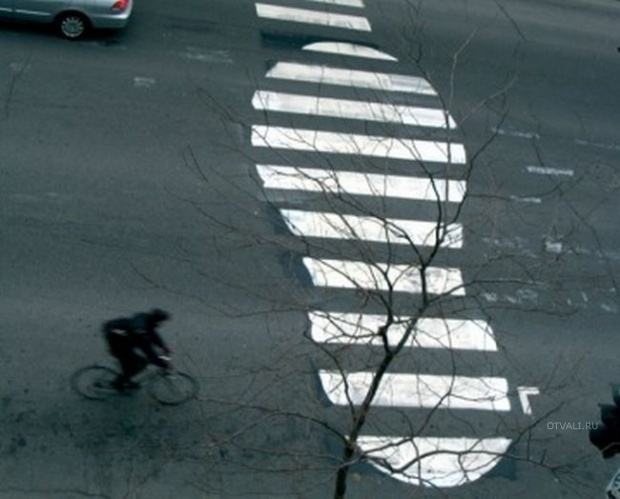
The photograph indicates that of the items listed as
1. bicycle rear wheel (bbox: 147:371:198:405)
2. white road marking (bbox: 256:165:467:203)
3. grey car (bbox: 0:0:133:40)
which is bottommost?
bicycle rear wheel (bbox: 147:371:198:405)

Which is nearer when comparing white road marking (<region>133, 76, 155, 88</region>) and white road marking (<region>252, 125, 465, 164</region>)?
white road marking (<region>252, 125, 465, 164</region>)

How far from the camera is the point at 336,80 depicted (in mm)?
17859

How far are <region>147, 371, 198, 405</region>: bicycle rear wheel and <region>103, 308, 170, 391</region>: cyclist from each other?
0.19 m

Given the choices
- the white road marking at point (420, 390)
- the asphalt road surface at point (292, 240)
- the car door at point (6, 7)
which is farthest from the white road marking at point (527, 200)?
the car door at point (6, 7)

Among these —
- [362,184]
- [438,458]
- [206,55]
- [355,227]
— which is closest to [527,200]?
[362,184]

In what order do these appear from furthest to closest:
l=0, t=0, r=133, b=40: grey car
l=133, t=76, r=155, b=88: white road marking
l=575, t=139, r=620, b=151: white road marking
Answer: l=575, t=139, r=620, b=151: white road marking, l=0, t=0, r=133, b=40: grey car, l=133, t=76, r=155, b=88: white road marking

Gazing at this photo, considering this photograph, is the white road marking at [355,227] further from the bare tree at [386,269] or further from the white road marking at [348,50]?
the white road marking at [348,50]

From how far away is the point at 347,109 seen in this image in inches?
679

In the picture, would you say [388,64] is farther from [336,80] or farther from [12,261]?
[12,261]

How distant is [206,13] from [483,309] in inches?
327

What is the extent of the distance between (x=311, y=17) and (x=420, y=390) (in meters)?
8.95

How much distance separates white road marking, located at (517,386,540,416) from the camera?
13227 millimetres

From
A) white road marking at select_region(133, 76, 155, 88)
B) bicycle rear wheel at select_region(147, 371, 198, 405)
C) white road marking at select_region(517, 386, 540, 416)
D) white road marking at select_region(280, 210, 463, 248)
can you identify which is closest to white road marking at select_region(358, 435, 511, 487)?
white road marking at select_region(517, 386, 540, 416)

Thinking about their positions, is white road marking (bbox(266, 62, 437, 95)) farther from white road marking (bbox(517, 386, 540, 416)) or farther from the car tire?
white road marking (bbox(517, 386, 540, 416))
